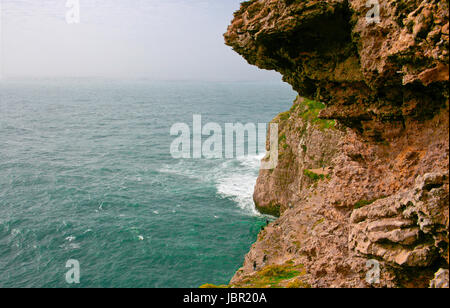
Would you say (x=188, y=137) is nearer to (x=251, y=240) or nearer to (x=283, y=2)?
(x=251, y=240)

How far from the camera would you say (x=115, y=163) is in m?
97.1

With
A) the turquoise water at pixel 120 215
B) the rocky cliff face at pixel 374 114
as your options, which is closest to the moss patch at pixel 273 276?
the rocky cliff face at pixel 374 114

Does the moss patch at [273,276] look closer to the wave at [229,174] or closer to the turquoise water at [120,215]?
the turquoise water at [120,215]

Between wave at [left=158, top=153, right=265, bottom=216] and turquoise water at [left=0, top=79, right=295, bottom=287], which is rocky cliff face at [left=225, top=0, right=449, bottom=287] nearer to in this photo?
→ turquoise water at [left=0, top=79, right=295, bottom=287]

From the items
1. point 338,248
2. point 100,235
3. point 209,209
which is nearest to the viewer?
point 338,248

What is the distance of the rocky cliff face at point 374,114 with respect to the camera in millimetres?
13508

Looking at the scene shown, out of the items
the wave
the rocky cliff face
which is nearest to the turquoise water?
the wave

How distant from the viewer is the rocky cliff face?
1351cm

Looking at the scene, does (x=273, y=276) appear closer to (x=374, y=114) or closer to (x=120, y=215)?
(x=374, y=114)

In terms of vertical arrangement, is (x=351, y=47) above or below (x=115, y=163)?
above

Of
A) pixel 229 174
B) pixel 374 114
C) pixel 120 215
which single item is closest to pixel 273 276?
pixel 374 114

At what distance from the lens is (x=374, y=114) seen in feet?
61.1
